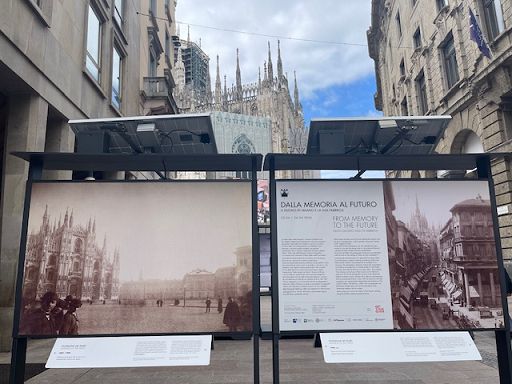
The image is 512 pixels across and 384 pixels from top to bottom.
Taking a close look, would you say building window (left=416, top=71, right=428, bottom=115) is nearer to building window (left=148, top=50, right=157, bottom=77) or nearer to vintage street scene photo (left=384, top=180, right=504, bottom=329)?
building window (left=148, top=50, right=157, bottom=77)

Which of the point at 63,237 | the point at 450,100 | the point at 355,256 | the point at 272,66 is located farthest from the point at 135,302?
the point at 272,66

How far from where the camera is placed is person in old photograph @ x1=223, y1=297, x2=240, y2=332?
4707 millimetres

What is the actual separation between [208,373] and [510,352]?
4126 mm

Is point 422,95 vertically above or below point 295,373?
above

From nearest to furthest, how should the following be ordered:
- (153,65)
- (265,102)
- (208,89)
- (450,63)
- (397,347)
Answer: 1. (397,347)
2. (450,63)
3. (153,65)
4. (265,102)
5. (208,89)

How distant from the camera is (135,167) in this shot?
17.3 feet

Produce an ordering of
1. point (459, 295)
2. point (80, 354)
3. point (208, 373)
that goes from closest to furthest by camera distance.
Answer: point (80, 354)
point (459, 295)
point (208, 373)

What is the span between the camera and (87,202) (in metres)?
4.88

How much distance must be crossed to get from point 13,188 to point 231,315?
6723 millimetres

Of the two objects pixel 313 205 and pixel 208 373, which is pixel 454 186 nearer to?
pixel 313 205

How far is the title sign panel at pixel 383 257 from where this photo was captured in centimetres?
472

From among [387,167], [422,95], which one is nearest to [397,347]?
[387,167]

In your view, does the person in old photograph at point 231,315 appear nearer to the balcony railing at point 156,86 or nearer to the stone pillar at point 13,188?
the stone pillar at point 13,188

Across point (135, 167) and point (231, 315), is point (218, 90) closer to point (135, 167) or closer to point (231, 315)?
point (135, 167)
